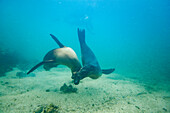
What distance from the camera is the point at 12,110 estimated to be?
7.64ft

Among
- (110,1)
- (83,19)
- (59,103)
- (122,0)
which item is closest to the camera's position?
(59,103)

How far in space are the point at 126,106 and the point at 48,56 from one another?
124 inches

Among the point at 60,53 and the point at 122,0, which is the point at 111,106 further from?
the point at 122,0

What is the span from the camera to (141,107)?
113 inches

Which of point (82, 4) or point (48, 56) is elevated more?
point (82, 4)

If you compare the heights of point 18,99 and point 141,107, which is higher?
point 18,99

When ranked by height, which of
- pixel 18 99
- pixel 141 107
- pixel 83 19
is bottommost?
pixel 141 107

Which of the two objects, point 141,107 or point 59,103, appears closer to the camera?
point 59,103

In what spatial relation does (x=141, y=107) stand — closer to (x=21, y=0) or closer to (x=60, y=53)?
(x=60, y=53)

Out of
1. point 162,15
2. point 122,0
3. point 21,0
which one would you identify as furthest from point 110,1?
point 21,0

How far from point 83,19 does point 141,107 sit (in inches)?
1246

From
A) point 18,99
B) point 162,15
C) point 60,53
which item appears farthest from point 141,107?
→ point 162,15

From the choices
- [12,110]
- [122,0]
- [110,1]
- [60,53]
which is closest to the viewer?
[12,110]

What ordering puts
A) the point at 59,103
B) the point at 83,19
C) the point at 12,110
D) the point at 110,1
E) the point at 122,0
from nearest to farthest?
1. the point at 12,110
2. the point at 59,103
3. the point at 83,19
4. the point at 122,0
5. the point at 110,1
